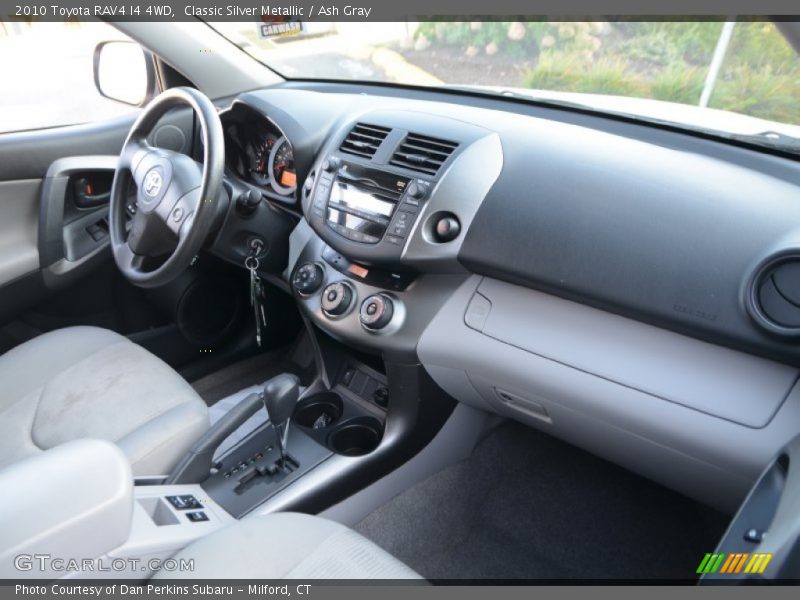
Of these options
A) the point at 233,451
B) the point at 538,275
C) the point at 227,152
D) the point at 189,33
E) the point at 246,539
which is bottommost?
the point at 233,451

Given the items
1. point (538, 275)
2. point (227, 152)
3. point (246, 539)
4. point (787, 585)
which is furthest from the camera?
point (227, 152)

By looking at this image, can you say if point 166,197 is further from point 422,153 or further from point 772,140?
point 772,140

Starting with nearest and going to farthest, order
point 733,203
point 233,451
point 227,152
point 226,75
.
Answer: point 733,203 → point 233,451 → point 227,152 → point 226,75

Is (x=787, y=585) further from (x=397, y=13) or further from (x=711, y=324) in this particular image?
(x=397, y=13)

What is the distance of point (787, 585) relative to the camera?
2.69ft

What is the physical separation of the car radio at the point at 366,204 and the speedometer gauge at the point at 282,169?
0.78 ft

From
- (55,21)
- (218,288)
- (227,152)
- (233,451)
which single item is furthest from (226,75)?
(233,451)

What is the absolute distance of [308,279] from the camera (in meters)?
1.78

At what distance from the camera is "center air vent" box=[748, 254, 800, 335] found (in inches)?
42.6

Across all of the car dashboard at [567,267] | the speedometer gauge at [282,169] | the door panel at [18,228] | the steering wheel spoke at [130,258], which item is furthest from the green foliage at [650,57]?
the door panel at [18,228]

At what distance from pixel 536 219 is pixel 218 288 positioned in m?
1.32

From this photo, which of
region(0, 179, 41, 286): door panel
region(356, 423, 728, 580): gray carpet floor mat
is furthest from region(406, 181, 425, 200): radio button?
region(0, 179, 41, 286): door panel

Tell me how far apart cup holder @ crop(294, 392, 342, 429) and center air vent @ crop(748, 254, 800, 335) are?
114 centimetres

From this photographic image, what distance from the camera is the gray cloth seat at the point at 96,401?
1.46m
